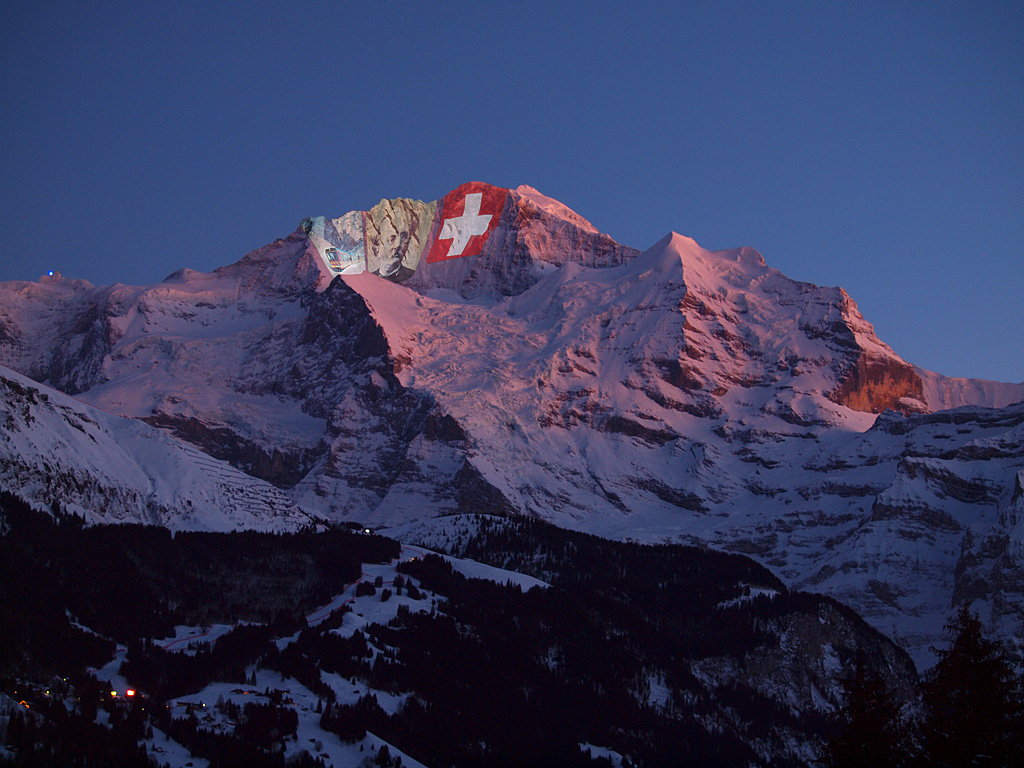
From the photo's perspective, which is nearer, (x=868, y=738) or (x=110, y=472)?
(x=868, y=738)

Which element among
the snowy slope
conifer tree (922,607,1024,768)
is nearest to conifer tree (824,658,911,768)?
conifer tree (922,607,1024,768)

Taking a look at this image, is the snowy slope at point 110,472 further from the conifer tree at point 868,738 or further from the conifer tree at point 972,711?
the conifer tree at point 972,711

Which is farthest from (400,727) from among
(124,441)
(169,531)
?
(124,441)

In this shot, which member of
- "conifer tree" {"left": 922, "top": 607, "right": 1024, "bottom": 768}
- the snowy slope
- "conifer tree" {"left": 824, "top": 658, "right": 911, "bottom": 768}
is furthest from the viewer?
the snowy slope

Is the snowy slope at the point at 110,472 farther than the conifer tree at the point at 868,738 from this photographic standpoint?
Yes

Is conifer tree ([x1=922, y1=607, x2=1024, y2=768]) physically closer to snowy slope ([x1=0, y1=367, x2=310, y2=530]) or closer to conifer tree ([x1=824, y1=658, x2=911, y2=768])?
conifer tree ([x1=824, y1=658, x2=911, y2=768])

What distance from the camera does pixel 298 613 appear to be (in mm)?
155625

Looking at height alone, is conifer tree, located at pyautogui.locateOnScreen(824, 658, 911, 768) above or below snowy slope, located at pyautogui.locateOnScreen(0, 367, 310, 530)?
below

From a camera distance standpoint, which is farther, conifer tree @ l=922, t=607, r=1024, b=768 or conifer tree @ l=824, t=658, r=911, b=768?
conifer tree @ l=824, t=658, r=911, b=768

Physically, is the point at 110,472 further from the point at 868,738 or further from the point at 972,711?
the point at 972,711

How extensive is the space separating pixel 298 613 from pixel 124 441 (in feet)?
159

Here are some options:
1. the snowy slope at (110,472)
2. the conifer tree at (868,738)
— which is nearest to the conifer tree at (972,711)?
the conifer tree at (868,738)

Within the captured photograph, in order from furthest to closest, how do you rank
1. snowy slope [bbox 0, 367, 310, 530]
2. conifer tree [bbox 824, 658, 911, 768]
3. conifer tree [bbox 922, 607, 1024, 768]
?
1. snowy slope [bbox 0, 367, 310, 530]
2. conifer tree [bbox 824, 658, 911, 768]
3. conifer tree [bbox 922, 607, 1024, 768]

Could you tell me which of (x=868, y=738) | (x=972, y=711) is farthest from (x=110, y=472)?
(x=972, y=711)
